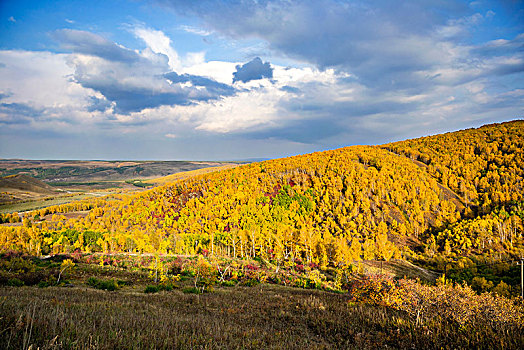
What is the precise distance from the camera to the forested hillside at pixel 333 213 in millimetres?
86750

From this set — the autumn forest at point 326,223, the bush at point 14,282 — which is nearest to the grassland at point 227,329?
the autumn forest at point 326,223

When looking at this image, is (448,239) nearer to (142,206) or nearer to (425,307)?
(425,307)

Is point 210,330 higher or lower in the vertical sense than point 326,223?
higher

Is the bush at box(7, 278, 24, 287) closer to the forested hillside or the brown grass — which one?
the brown grass

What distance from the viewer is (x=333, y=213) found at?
123500mm

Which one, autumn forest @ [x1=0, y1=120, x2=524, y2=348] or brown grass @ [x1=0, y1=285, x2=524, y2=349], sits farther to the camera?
autumn forest @ [x1=0, y1=120, x2=524, y2=348]

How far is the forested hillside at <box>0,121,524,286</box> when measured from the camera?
86.8m

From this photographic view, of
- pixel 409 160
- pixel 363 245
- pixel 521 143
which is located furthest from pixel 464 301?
pixel 521 143

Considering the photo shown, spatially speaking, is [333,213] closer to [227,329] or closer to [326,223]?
[326,223]

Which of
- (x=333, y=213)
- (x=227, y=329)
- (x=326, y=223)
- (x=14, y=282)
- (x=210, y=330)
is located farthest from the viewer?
(x=333, y=213)

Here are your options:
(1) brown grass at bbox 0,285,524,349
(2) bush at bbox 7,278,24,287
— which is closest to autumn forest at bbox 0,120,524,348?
(2) bush at bbox 7,278,24,287

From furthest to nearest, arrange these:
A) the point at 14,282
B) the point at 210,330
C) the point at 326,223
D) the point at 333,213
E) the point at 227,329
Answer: the point at 333,213, the point at 326,223, the point at 14,282, the point at 227,329, the point at 210,330

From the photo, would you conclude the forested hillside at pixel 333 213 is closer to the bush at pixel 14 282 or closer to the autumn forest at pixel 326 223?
the autumn forest at pixel 326 223

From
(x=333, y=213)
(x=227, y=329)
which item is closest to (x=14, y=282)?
(x=227, y=329)
